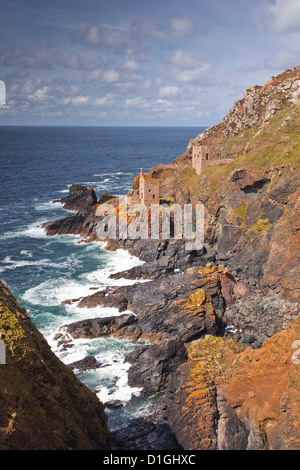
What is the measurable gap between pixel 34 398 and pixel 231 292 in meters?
34.9

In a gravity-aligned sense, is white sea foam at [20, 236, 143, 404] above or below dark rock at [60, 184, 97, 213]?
below

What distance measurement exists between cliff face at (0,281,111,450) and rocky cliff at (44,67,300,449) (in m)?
9.30

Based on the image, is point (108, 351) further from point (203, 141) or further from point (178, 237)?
point (203, 141)

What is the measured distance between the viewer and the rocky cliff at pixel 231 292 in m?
25.8

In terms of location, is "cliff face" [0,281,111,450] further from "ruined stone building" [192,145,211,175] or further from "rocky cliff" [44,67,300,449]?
"ruined stone building" [192,145,211,175]

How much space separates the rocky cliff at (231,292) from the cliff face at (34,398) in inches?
366

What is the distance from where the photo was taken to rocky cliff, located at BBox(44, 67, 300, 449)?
84.8 feet

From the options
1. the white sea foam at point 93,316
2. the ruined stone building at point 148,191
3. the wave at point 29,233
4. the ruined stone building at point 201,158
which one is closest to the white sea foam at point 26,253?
the white sea foam at point 93,316

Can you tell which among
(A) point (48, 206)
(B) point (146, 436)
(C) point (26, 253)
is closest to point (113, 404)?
(B) point (146, 436)

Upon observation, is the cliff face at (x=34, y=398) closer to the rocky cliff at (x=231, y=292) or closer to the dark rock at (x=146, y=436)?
the dark rock at (x=146, y=436)

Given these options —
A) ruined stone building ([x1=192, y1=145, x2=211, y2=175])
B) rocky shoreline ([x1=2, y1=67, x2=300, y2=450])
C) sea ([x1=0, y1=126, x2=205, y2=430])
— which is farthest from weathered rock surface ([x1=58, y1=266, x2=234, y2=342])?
ruined stone building ([x1=192, y1=145, x2=211, y2=175])

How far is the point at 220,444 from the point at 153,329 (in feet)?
60.1

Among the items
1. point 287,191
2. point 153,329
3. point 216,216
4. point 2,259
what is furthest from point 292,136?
point 2,259

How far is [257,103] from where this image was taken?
260ft
